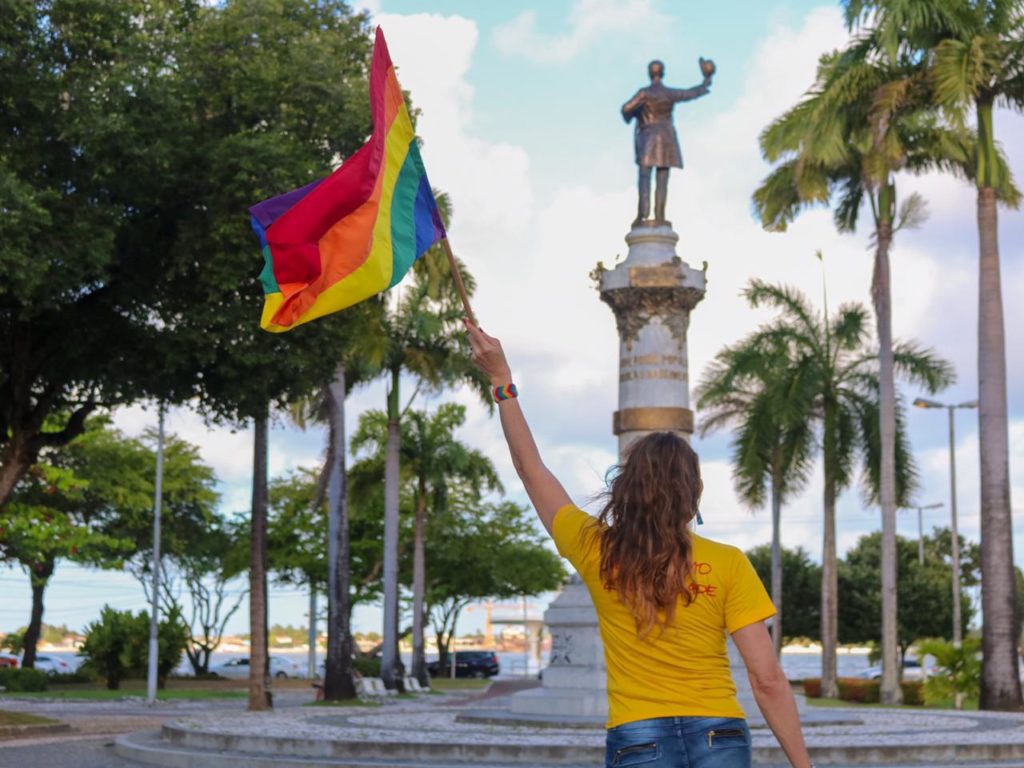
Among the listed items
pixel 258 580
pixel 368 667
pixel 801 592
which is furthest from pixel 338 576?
pixel 801 592

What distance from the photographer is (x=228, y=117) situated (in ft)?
68.4

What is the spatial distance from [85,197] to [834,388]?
2331cm

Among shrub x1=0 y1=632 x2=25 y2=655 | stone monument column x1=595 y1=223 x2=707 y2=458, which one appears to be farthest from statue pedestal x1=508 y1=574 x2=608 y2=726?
shrub x1=0 y1=632 x2=25 y2=655

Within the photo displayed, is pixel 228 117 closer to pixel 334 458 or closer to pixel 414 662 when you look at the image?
pixel 334 458

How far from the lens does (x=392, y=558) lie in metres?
39.1

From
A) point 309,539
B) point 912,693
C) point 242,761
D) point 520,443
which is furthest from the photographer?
point 309,539

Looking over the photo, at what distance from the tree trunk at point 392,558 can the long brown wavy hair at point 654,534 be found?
35146mm

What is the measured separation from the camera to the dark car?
64625 mm

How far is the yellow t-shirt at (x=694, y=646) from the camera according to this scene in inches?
150

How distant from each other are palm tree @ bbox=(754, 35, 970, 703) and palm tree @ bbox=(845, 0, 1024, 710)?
3.07 feet

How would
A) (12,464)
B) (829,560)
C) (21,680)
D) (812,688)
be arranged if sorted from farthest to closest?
1. (812,688)
2. (21,680)
3. (829,560)
4. (12,464)

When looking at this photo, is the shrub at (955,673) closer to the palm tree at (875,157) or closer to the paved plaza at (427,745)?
the palm tree at (875,157)

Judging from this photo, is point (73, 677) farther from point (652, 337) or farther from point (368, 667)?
point (652, 337)

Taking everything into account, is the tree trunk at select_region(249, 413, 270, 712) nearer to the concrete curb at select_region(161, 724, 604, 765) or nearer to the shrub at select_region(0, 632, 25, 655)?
the concrete curb at select_region(161, 724, 604, 765)
